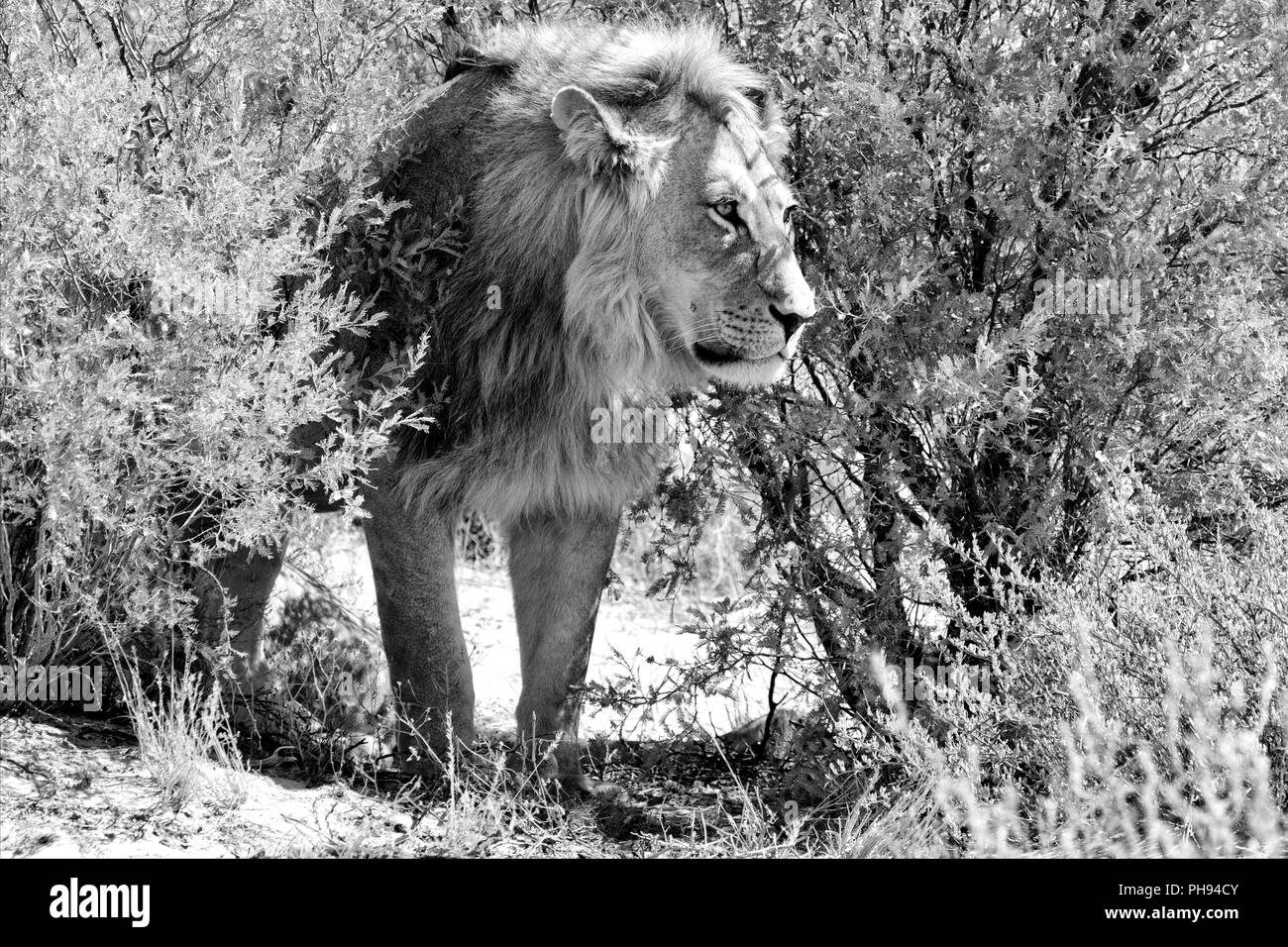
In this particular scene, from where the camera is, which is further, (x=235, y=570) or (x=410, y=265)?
(x=235, y=570)

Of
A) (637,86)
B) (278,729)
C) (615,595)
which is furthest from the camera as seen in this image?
(615,595)

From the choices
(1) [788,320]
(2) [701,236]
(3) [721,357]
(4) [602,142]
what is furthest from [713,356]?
(4) [602,142]

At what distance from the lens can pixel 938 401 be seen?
4.86 metres

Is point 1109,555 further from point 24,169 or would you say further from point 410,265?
point 24,169

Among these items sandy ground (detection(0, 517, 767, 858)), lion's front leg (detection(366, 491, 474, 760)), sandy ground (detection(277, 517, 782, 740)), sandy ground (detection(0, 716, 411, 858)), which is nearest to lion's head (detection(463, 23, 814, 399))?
lion's front leg (detection(366, 491, 474, 760))

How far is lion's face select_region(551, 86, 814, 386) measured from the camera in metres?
4.80

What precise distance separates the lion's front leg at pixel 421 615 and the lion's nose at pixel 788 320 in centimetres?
143

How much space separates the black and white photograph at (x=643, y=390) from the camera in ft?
14.4

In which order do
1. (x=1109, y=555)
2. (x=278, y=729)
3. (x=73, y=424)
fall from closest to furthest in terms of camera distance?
(x=73, y=424)
(x=1109, y=555)
(x=278, y=729)

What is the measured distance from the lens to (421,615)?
532 cm

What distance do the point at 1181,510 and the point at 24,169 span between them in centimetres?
394

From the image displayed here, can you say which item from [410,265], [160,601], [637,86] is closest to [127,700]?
[160,601]

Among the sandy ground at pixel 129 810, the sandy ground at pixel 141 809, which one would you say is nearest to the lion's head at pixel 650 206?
the sandy ground at pixel 141 809

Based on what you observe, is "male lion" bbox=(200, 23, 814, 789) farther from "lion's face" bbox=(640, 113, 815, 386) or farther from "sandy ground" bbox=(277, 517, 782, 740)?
"sandy ground" bbox=(277, 517, 782, 740)
